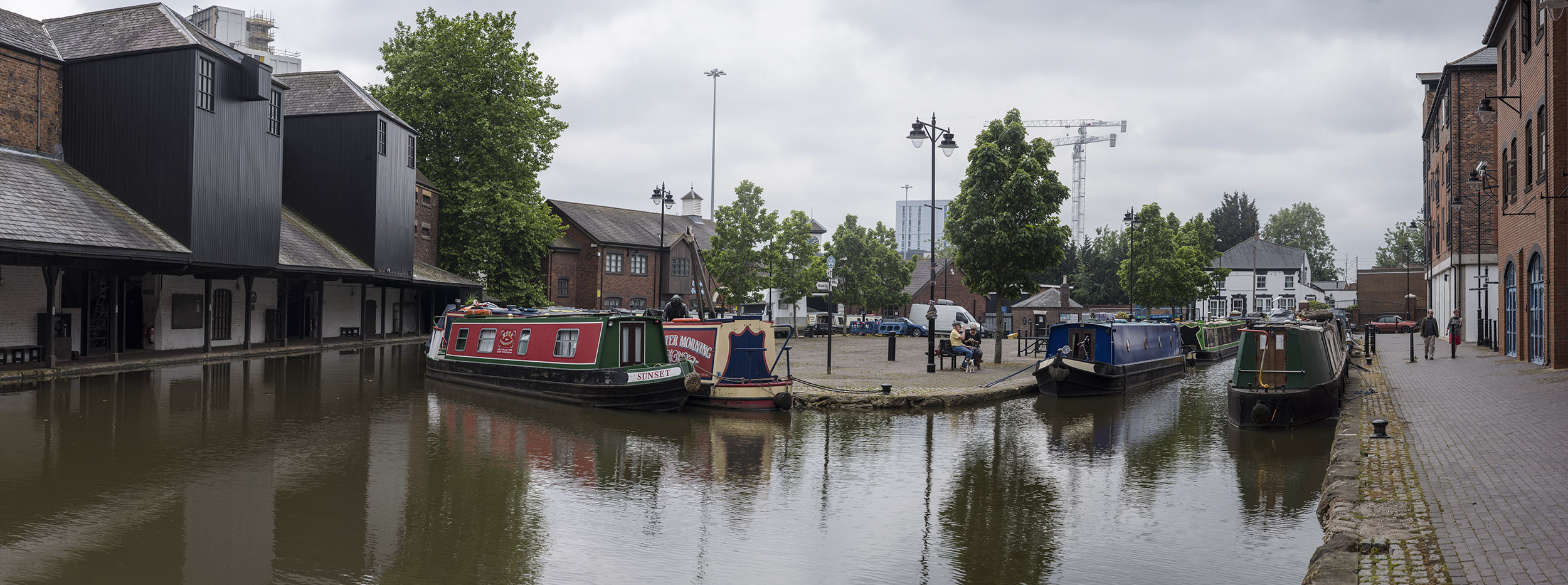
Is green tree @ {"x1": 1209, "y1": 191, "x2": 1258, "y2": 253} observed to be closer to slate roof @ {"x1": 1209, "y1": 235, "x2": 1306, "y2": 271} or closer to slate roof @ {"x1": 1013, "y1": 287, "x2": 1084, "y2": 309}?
slate roof @ {"x1": 1209, "y1": 235, "x2": 1306, "y2": 271}

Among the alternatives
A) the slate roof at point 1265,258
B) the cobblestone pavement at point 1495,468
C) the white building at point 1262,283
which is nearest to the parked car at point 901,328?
the cobblestone pavement at point 1495,468

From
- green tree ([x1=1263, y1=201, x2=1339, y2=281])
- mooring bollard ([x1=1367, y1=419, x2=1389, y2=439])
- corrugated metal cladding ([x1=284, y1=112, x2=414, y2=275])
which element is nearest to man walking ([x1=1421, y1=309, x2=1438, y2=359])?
mooring bollard ([x1=1367, y1=419, x2=1389, y2=439])

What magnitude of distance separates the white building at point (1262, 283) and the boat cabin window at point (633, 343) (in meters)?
66.8

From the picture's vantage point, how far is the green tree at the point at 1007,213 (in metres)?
25.8

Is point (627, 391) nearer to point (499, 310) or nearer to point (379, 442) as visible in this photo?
point (379, 442)

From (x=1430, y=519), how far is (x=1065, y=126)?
15692 cm

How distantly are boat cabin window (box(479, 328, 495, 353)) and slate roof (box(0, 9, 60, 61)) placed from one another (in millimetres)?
14045

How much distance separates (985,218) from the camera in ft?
84.8

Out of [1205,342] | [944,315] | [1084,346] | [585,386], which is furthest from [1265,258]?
[585,386]

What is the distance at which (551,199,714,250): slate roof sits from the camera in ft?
180

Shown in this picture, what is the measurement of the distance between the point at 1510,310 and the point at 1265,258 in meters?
54.0

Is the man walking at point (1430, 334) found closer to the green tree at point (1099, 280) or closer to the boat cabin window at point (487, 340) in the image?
the boat cabin window at point (487, 340)

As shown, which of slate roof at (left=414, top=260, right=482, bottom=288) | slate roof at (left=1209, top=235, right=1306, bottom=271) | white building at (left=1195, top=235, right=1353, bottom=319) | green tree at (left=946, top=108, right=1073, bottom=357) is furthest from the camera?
slate roof at (left=1209, top=235, right=1306, bottom=271)

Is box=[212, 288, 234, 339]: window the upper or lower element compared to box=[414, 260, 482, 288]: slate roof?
lower
